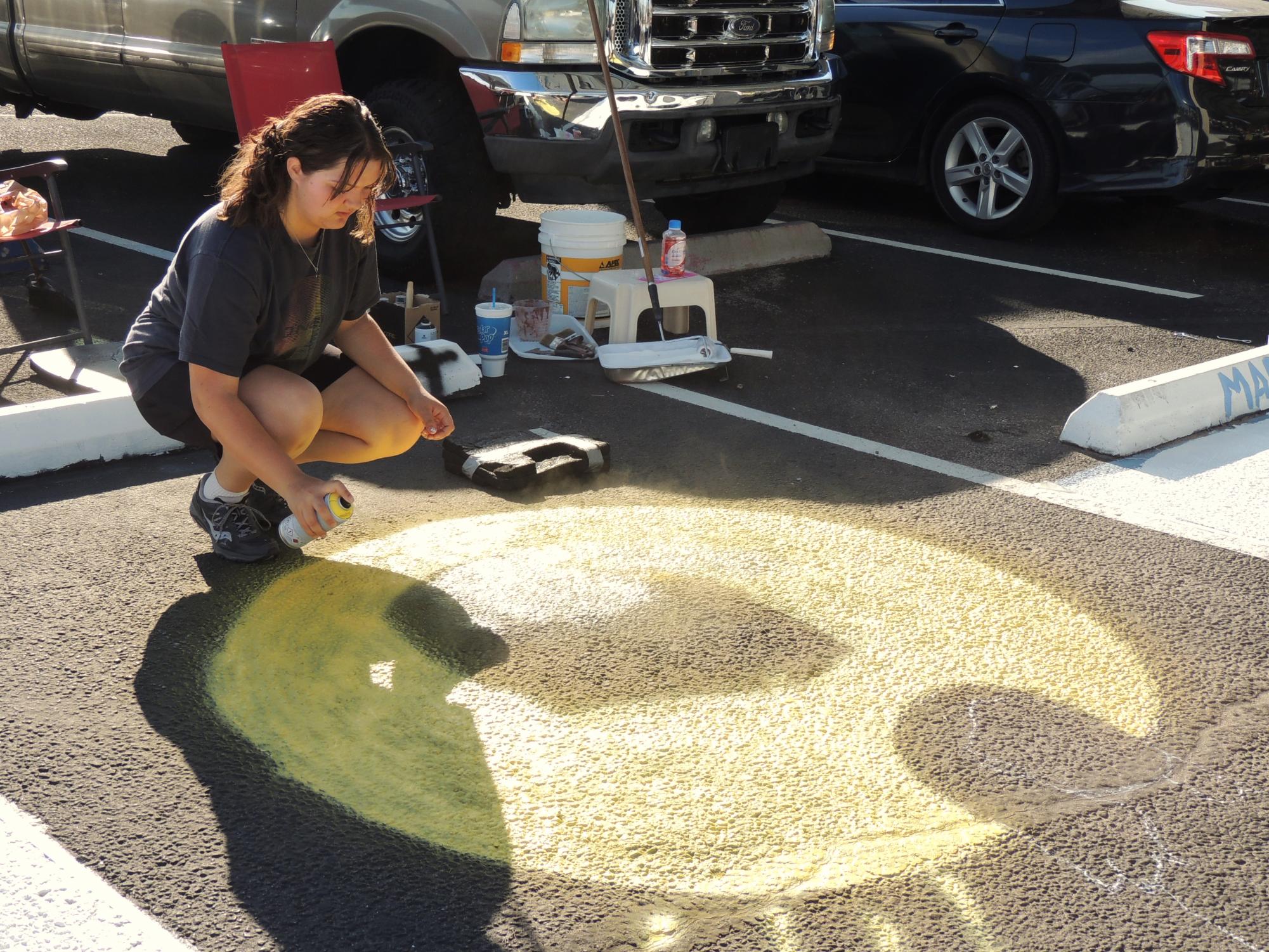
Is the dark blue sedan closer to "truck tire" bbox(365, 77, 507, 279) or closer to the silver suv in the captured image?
the silver suv

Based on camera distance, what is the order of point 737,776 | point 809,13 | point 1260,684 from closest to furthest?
point 737,776, point 1260,684, point 809,13

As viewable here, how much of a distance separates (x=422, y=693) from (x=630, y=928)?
2.94ft

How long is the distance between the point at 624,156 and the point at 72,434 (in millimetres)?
2683

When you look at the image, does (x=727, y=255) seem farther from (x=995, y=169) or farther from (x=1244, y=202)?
(x=1244, y=202)

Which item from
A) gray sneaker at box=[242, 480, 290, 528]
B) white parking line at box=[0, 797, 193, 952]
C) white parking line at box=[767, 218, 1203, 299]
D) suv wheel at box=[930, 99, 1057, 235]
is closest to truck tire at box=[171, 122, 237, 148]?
white parking line at box=[767, 218, 1203, 299]

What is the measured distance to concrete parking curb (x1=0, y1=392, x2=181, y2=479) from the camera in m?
4.03

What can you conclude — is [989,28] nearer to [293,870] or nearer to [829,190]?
[829,190]

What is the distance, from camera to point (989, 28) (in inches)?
299

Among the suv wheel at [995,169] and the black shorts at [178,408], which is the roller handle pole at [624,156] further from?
the suv wheel at [995,169]

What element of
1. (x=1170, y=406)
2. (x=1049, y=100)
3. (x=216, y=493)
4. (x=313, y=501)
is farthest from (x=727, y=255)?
(x=313, y=501)

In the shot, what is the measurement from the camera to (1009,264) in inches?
288

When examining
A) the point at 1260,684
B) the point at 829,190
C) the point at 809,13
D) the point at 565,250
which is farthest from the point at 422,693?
the point at 829,190

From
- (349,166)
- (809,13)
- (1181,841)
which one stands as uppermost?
(809,13)

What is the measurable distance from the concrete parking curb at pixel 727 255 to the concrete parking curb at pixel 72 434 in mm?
2175
